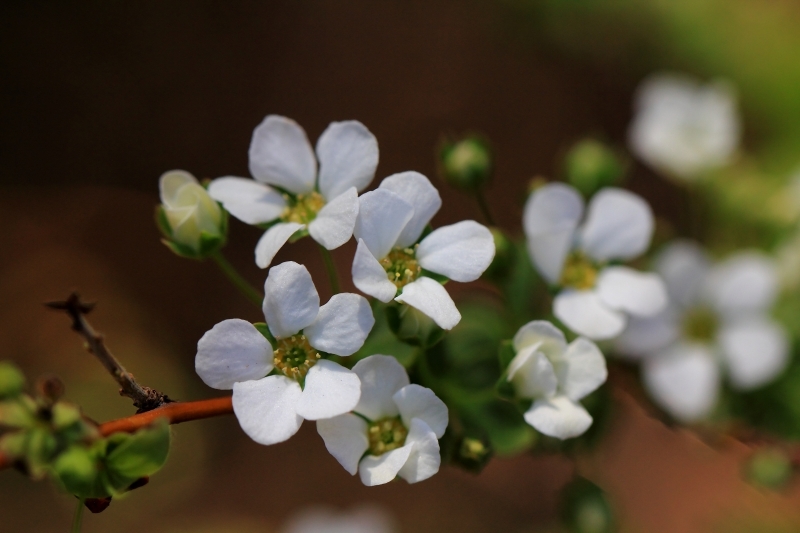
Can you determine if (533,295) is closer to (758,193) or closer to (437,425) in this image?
(437,425)

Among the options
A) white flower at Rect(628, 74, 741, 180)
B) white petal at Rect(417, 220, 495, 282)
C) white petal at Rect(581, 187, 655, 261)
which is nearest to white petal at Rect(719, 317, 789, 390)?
white flower at Rect(628, 74, 741, 180)

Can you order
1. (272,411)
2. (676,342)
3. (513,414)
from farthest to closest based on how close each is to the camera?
1. (676,342)
2. (513,414)
3. (272,411)

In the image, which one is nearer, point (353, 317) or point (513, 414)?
point (353, 317)

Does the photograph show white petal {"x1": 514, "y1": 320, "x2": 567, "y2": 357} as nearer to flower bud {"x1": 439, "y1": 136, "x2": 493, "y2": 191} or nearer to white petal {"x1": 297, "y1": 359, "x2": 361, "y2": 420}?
white petal {"x1": 297, "y1": 359, "x2": 361, "y2": 420}

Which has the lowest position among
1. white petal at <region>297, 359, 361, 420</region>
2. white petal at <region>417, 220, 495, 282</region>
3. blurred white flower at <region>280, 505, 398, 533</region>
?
blurred white flower at <region>280, 505, 398, 533</region>

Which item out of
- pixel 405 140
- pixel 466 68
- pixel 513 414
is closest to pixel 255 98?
pixel 405 140

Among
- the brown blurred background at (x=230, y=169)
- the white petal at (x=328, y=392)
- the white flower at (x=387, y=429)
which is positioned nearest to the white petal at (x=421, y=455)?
the white flower at (x=387, y=429)

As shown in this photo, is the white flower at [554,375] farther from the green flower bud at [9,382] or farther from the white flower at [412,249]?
the green flower bud at [9,382]

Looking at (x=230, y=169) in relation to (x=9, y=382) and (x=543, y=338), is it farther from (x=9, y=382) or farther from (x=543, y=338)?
(x=9, y=382)
